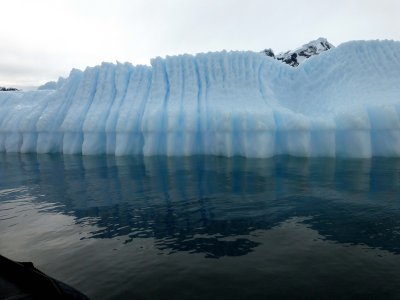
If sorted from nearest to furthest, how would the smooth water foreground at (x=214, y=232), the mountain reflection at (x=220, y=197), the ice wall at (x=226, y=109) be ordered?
the smooth water foreground at (x=214, y=232) → the mountain reflection at (x=220, y=197) → the ice wall at (x=226, y=109)

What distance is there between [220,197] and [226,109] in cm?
738

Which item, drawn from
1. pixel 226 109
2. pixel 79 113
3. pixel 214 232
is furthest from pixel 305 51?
pixel 214 232

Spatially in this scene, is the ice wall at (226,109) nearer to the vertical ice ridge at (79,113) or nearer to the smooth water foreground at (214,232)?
the vertical ice ridge at (79,113)

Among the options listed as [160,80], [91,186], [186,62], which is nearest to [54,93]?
[160,80]

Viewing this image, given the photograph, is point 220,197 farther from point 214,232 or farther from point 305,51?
point 305,51

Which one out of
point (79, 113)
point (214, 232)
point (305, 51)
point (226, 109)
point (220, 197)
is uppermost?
point (305, 51)

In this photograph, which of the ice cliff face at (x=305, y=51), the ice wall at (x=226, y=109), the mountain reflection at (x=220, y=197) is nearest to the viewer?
the mountain reflection at (x=220, y=197)

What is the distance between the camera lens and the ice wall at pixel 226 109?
1350 cm

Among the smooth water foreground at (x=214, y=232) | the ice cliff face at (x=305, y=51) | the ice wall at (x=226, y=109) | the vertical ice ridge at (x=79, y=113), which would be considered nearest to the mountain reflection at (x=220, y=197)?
the smooth water foreground at (x=214, y=232)

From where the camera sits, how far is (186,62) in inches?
679

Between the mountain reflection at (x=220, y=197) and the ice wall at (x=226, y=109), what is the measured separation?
125 centimetres

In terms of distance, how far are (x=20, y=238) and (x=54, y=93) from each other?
14.4 metres

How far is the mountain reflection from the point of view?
5.74 m

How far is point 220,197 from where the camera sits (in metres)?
8.06
